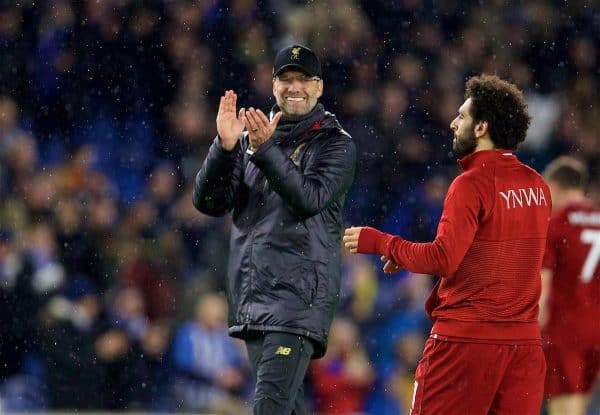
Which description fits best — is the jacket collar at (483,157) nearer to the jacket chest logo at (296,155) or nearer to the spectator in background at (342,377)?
the jacket chest logo at (296,155)

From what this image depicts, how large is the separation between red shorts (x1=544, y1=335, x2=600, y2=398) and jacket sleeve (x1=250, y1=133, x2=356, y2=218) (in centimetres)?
213

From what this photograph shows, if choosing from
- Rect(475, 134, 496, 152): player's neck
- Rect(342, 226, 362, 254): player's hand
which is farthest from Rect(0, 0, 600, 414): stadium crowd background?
Rect(475, 134, 496, 152): player's neck

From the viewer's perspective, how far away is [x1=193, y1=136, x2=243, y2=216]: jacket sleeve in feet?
17.9

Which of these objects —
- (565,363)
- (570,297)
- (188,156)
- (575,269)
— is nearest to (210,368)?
(188,156)

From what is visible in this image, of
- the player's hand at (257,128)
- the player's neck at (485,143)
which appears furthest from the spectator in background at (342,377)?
the player's neck at (485,143)

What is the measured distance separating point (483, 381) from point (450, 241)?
1.79 feet

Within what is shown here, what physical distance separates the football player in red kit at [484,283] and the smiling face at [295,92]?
84 centimetres

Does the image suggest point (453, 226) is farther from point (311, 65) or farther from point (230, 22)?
point (230, 22)

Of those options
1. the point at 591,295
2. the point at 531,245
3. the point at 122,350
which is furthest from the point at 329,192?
the point at 122,350

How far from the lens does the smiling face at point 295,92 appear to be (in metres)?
5.54

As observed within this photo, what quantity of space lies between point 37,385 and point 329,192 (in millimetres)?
4622

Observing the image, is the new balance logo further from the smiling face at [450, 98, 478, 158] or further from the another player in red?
the another player in red

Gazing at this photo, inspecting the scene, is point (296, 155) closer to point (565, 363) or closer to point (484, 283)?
point (484, 283)

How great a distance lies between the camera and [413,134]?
10.9 metres
